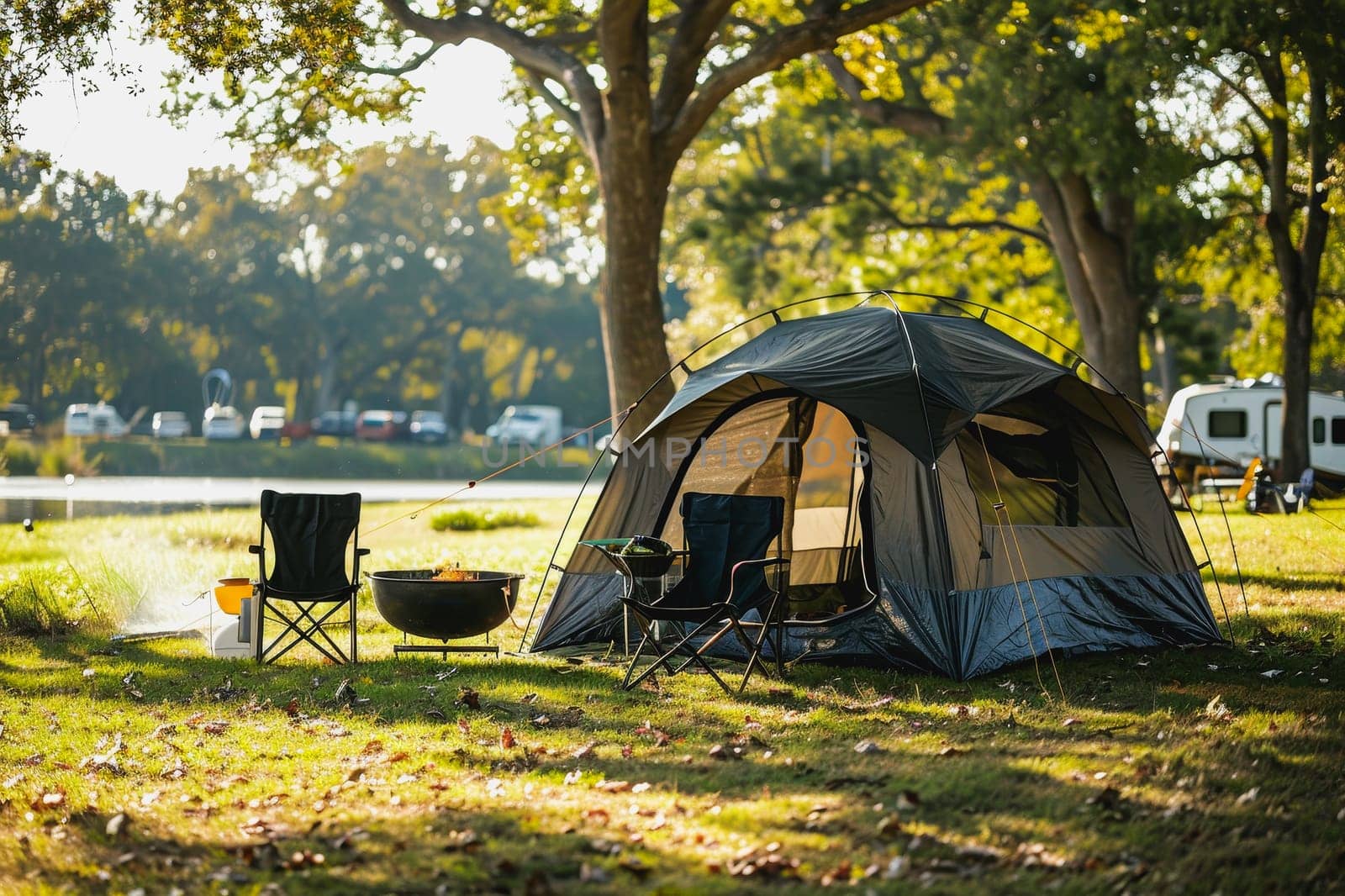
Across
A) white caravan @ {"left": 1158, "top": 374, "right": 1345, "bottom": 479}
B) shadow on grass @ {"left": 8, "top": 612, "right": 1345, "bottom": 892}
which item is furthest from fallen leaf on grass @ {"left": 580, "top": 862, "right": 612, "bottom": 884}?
white caravan @ {"left": 1158, "top": 374, "right": 1345, "bottom": 479}

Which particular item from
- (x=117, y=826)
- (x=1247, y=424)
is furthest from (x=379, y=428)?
(x=117, y=826)

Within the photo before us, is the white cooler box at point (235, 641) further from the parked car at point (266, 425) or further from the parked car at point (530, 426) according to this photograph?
the parked car at point (530, 426)

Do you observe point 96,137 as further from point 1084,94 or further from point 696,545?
point 1084,94

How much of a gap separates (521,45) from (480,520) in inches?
296

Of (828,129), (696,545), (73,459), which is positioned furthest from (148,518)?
(828,129)

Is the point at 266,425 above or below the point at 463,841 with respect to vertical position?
above

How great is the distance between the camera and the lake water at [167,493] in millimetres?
17703

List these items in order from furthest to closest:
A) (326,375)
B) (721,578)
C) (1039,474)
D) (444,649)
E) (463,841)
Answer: (326,375), (1039,474), (444,649), (721,578), (463,841)

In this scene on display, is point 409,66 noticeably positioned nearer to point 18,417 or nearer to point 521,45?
point 521,45

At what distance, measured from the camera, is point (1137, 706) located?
5918 millimetres

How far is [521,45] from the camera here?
38.0 ft

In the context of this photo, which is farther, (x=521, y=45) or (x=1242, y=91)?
(x=1242, y=91)

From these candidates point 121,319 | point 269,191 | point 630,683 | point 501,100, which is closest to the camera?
point 630,683

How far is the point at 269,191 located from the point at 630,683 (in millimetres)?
31625
